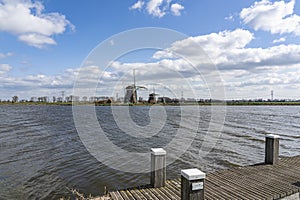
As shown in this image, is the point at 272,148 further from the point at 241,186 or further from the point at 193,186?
the point at 193,186

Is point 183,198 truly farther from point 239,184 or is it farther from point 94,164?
point 94,164

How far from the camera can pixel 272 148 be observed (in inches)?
277

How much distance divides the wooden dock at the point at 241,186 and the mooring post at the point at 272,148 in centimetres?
38

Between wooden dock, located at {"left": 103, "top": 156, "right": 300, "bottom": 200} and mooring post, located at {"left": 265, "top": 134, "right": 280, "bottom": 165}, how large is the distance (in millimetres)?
378

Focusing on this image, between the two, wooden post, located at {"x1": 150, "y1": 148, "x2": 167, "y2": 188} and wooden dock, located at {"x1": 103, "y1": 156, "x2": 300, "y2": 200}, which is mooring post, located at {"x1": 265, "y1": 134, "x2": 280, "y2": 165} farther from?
wooden post, located at {"x1": 150, "y1": 148, "x2": 167, "y2": 188}

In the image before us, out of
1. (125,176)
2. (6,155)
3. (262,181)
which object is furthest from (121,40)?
(6,155)

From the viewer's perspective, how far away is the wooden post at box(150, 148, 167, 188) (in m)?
5.26

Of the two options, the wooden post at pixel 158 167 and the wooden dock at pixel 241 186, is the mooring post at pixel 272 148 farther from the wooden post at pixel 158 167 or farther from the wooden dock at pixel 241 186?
the wooden post at pixel 158 167

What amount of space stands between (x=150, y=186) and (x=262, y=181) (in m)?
2.89

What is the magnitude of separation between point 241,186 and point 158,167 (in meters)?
2.11

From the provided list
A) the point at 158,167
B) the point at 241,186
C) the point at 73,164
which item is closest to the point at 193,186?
the point at 158,167

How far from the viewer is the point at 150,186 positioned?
5.42 meters

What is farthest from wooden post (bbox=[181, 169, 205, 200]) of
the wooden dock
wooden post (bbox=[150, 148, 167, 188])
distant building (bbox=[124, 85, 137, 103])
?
distant building (bbox=[124, 85, 137, 103])

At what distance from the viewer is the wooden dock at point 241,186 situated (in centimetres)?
492
